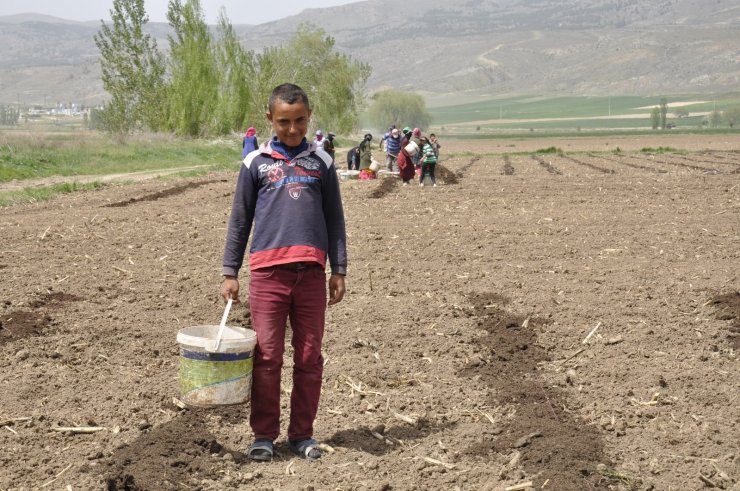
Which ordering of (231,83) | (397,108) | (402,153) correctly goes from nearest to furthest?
(402,153)
(231,83)
(397,108)

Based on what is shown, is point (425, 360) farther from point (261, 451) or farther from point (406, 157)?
point (406, 157)

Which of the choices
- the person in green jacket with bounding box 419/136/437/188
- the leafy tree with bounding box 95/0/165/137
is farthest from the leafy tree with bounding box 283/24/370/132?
the person in green jacket with bounding box 419/136/437/188

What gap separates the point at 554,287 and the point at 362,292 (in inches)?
72.9

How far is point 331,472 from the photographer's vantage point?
5.20 m

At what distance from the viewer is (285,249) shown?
201 inches

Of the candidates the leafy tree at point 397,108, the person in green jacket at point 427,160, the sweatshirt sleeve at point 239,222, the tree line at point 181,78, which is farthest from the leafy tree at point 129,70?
the leafy tree at point 397,108

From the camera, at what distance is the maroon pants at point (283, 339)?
5145 millimetres

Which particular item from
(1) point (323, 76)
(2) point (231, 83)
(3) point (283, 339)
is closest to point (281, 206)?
(3) point (283, 339)

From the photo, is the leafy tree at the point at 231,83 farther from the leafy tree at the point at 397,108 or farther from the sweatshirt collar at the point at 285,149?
the leafy tree at the point at 397,108

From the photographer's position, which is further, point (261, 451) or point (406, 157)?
point (406, 157)

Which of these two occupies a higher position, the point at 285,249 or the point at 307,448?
the point at 285,249

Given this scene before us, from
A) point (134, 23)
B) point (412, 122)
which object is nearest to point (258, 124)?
point (134, 23)

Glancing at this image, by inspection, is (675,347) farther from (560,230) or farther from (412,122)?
(412,122)

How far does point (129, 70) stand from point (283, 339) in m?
42.9
